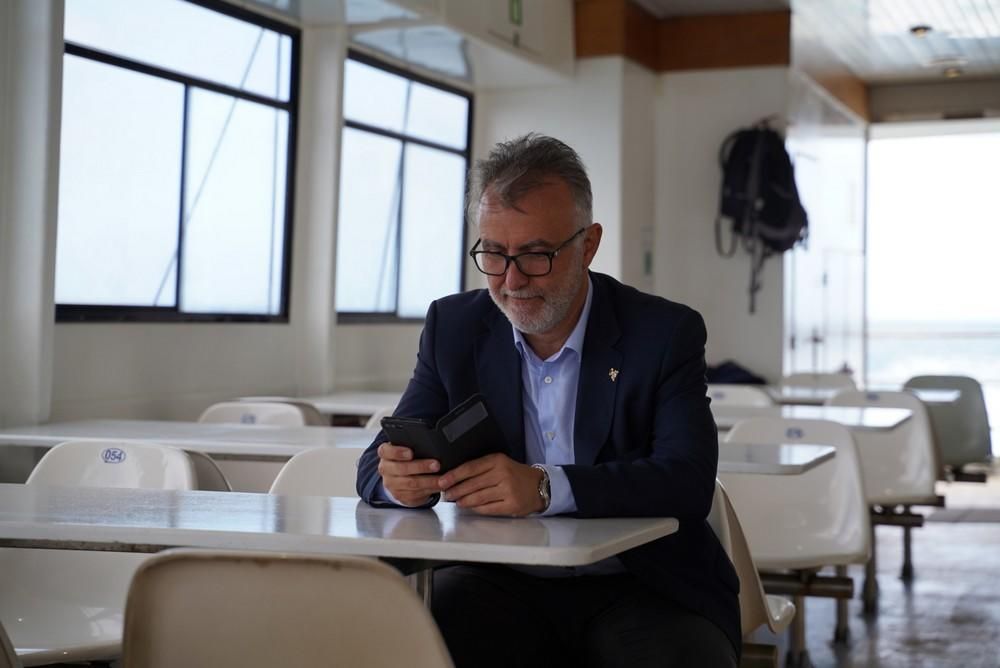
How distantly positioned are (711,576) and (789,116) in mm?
7305

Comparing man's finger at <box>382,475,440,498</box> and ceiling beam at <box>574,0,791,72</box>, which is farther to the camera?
ceiling beam at <box>574,0,791,72</box>

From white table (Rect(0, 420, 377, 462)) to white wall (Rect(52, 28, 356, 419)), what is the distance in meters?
0.50

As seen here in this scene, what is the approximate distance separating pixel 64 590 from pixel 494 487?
1.06m

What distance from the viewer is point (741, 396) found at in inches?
250

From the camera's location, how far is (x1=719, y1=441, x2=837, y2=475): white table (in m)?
3.17

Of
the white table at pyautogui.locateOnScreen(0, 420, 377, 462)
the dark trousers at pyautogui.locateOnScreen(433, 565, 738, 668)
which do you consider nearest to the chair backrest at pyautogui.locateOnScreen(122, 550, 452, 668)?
the dark trousers at pyautogui.locateOnScreen(433, 565, 738, 668)

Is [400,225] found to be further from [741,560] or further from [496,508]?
[496,508]

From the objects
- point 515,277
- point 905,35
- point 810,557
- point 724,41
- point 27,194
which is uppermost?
point 905,35

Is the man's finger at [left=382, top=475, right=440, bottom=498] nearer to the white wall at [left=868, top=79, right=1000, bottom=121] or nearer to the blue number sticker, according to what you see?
the blue number sticker

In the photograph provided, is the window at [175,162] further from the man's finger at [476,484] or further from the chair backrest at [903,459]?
the man's finger at [476,484]

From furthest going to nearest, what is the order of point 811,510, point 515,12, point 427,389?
point 515,12 < point 811,510 < point 427,389

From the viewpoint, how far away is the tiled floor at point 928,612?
15.5ft

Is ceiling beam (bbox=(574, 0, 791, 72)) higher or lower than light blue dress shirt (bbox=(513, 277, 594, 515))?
higher

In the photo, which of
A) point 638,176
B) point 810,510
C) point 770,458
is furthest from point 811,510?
point 638,176
